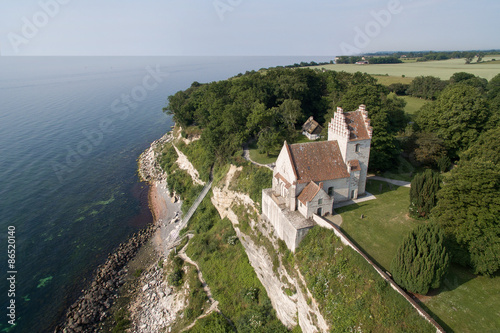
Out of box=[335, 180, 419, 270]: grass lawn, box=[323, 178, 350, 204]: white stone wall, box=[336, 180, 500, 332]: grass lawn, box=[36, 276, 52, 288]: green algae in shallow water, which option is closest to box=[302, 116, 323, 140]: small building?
box=[336, 180, 500, 332]: grass lawn

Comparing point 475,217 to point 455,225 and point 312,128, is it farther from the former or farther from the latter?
point 312,128

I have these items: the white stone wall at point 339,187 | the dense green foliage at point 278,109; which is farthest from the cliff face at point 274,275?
the dense green foliage at point 278,109

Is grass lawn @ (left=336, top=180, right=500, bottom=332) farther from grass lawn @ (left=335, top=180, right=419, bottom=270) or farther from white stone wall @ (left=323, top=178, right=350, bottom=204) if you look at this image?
white stone wall @ (left=323, top=178, right=350, bottom=204)

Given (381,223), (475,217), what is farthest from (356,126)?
(475,217)

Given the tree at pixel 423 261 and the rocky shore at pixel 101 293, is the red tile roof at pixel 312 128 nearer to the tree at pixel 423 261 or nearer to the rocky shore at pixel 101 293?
the tree at pixel 423 261

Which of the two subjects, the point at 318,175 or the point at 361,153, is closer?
the point at 318,175

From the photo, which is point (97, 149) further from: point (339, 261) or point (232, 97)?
point (339, 261)
